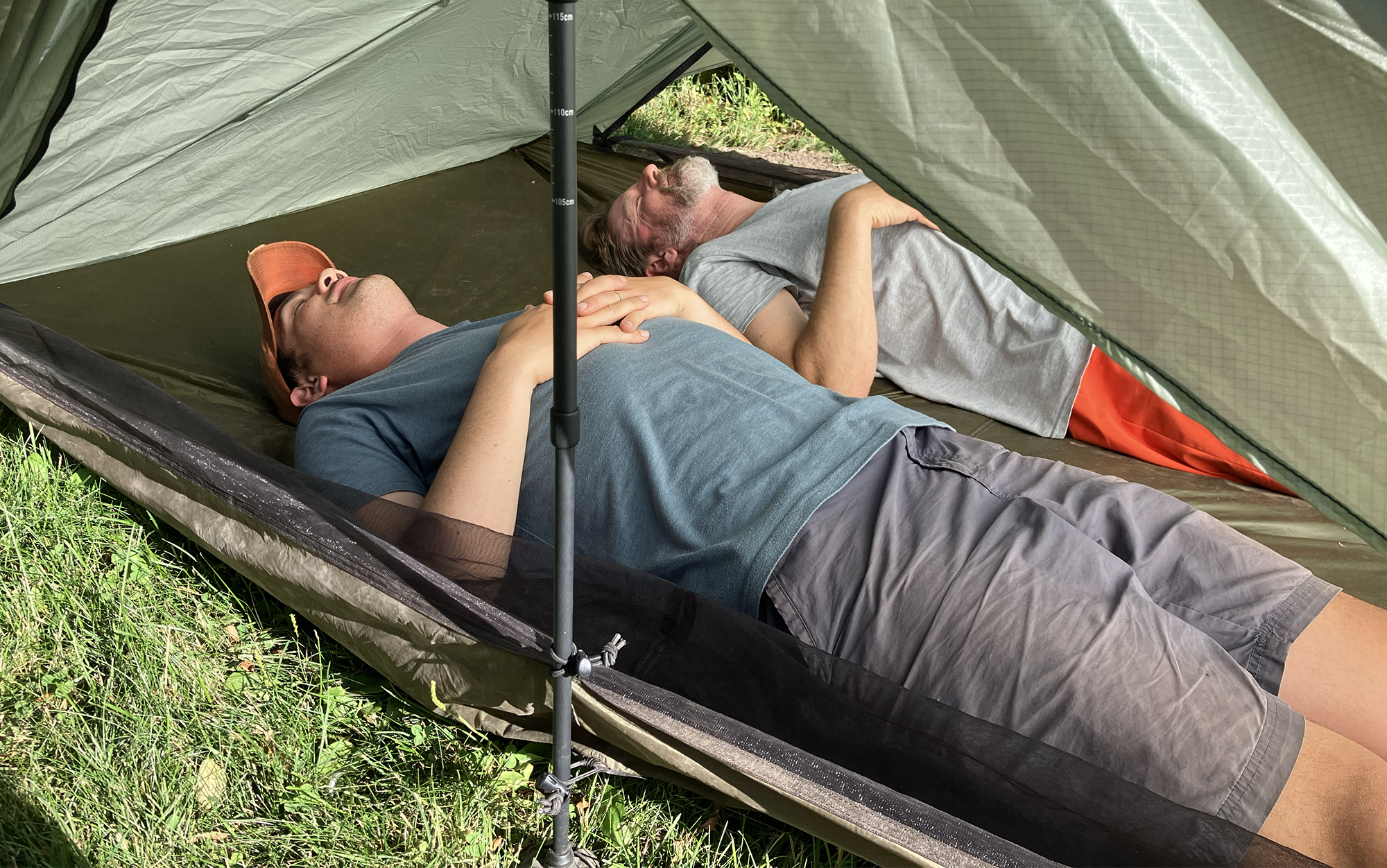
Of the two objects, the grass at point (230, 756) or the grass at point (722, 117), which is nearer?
the grass at point (230, 756)

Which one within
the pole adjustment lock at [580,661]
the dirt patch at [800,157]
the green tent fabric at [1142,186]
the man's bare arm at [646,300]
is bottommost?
the pole adjustment lock at [580,661]

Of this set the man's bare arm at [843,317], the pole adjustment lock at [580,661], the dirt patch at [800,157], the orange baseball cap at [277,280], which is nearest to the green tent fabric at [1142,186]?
the pole adjustment lock at [580,661]

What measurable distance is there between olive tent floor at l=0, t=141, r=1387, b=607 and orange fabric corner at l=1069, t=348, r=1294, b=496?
34 mm

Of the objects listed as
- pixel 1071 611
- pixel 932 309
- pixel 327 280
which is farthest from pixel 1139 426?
pixel 327 280

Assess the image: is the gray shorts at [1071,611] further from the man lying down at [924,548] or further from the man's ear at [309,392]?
the man's ear at [309,392]

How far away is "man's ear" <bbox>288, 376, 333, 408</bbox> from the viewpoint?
2131mm

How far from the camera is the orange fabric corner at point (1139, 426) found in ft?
6.98

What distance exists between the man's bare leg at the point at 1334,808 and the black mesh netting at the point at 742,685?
0.14 metres

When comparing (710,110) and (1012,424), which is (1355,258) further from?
(710,110)

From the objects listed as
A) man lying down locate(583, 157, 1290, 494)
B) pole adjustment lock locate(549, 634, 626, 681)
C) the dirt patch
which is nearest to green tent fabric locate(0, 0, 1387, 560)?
pole adjustment lock locate(549, 634, 626, 681)

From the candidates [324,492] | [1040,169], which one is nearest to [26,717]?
[324,492]

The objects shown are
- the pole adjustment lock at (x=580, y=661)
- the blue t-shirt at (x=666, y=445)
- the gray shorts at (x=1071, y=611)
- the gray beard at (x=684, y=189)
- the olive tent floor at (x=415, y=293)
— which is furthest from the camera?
the gray beard at (x=684, y=189)

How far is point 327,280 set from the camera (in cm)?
217

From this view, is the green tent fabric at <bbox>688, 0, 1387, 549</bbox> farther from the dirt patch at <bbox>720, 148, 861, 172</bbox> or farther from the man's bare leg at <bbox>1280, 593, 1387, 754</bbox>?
the dirt patch at <bbox>720, 148, 861, 172</bbox>
